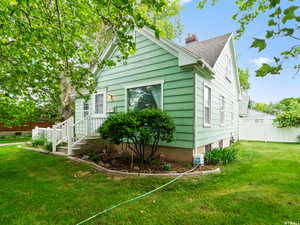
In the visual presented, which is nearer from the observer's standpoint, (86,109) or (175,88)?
(175,88)

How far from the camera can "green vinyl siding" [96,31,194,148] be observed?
5113mm

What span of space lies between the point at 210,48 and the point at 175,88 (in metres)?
3.98

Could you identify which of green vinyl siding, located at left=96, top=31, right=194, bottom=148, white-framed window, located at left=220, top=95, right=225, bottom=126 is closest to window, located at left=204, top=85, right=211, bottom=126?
green vinyl siding, located at left=96, top=31, right=194, bottom=148

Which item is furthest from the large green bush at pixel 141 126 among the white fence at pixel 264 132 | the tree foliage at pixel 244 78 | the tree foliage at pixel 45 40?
the tree foliage at pixel 244 78

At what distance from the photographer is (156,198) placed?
2.99 metres

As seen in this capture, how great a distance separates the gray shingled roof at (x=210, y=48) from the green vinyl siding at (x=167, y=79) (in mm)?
2106

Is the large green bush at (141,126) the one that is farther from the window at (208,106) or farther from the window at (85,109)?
the window at (85,109)

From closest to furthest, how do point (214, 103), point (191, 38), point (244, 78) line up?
point (214, 103), point (191, 38), point (244, 78)

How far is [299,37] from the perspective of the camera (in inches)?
47.0

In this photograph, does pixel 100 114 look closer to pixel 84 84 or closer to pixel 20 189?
pixel 84 84

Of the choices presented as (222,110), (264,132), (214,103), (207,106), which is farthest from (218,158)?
(264,132)

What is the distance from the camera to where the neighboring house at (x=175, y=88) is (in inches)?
200

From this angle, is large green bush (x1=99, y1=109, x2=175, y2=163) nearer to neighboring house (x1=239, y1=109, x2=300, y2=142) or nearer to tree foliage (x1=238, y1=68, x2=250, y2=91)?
neighboring house (x1=239, y1=109, x2=300, y2=142)

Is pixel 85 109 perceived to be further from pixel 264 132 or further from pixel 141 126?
pixel 264 132
